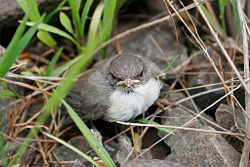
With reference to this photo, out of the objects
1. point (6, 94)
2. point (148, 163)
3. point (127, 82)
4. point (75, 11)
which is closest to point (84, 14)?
point (75, 11)

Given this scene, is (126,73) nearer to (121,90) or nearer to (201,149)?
(121,90)

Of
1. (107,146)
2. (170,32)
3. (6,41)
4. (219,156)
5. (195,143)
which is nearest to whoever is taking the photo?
(219,156)

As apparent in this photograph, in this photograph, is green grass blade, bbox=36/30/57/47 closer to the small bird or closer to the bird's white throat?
the small bird

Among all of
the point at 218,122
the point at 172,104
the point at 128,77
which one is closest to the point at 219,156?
the point at 218,122

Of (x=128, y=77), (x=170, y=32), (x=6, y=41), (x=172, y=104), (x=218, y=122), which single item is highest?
(x=6, y=41)

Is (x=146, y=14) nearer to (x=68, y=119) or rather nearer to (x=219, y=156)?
(x=68, y=119)

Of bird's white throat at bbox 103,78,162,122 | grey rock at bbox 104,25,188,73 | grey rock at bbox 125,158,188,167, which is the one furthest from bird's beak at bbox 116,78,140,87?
grey rock at bbox 104,25,188,73

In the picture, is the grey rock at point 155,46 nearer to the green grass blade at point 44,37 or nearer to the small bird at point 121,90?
the small bird at point 121,90
